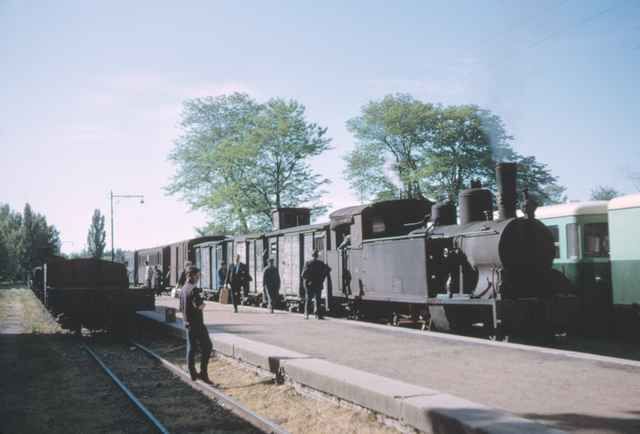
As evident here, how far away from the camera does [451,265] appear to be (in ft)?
37.4

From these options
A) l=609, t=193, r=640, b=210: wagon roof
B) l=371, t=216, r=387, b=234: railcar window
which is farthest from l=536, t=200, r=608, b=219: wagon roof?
l=371, t=216, r=387, b=234: railcar window

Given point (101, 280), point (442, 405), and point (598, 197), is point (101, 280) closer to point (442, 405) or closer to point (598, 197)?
point (442, 405)

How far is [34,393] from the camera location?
8008 mm

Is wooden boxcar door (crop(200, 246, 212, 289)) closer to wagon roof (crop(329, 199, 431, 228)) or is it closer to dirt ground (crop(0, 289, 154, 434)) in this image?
wagon roof (crop(329, 199, 431, 228))

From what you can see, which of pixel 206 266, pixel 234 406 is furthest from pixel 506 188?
pixel 206 266

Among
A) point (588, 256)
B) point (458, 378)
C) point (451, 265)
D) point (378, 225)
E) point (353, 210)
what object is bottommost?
point (458, 378)

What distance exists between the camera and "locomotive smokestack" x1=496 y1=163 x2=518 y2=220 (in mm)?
10633

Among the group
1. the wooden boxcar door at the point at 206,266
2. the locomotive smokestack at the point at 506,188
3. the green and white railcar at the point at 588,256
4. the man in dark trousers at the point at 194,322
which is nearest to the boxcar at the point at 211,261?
the wooden boxcar door at the point at 206,266

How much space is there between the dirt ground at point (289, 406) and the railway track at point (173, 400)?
0.24 meters

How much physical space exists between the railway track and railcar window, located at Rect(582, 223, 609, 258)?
33.0 feet

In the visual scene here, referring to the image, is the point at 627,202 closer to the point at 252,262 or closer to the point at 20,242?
the point at 252,262

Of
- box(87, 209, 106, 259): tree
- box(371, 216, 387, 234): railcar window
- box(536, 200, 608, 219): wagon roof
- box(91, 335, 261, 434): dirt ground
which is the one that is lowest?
box(91, 335, 261, 434): dirt ground

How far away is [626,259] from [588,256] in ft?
4.56

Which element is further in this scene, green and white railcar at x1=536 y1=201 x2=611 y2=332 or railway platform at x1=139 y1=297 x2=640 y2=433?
green and white railcar at x1=536 y1=201 x2=611 y2=332
